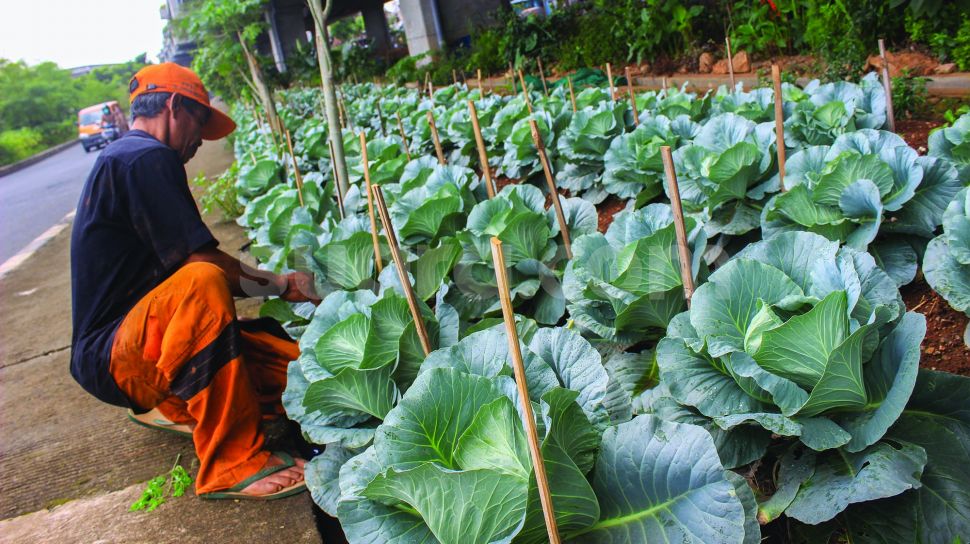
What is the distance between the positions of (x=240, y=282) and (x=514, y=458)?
5.92ft

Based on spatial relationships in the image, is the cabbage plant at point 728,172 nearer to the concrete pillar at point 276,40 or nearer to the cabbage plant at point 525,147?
the cabbage plant at point 525,147

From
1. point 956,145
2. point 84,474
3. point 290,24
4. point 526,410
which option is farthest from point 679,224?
point 290,24

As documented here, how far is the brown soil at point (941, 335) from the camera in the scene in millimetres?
1892

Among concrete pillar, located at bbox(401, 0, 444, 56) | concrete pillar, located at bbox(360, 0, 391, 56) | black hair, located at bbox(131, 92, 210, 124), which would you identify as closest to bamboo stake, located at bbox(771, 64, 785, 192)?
black hair, located at bbox(131, 92, 210, 124)

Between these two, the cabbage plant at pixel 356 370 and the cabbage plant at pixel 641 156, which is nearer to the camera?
the cabbage plant at pixel 356 370

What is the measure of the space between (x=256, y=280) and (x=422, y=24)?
53.9 feet

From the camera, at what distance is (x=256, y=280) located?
274 cm

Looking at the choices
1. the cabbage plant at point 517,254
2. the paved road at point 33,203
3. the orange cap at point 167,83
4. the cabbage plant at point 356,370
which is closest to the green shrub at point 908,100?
the cabbage plant at point 517,254

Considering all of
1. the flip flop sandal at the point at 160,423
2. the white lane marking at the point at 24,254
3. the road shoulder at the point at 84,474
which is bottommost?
the road shoulder at the point at 84,474

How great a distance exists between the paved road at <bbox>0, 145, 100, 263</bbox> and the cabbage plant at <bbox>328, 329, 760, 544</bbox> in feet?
33.0

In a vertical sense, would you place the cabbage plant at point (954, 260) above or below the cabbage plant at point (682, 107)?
below

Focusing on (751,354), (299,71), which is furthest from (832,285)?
(299,71)

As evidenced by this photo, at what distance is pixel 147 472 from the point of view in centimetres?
258

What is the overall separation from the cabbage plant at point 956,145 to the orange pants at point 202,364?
98.5 inches
